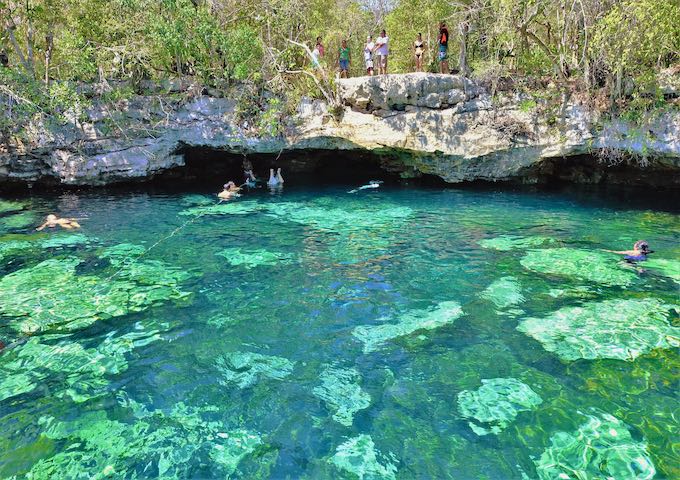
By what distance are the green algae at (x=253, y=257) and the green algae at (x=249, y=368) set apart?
12.4 ft

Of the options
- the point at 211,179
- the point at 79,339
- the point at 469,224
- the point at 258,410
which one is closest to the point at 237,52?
the point at 211,179

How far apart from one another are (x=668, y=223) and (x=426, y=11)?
37.2 feet

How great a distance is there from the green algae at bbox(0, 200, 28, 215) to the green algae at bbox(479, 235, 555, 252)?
15264mm

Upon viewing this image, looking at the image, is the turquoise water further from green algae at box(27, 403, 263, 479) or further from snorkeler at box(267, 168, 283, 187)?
snorkeler at box(267, 168, 283, 187)

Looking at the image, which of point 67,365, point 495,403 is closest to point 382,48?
point 495,403

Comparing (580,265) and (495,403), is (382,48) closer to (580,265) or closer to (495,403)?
(580,265)

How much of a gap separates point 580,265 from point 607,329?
297cm

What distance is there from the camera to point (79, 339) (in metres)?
6.75

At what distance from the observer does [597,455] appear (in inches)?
172

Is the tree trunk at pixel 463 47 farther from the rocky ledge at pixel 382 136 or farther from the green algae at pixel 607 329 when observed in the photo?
the green algae at pixel 607 329

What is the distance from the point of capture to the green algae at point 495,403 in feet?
16.1

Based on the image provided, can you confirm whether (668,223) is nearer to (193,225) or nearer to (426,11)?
(426,11)

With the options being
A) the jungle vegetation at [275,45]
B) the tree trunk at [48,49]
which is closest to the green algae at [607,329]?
the jungle vegetation at [275,45]

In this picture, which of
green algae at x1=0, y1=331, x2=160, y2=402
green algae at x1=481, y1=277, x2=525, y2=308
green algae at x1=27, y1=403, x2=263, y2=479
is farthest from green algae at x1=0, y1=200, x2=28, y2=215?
green algae at x1=481, y1=277, x2=525, y2=308
